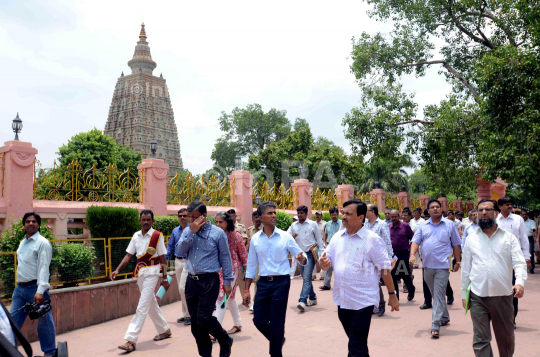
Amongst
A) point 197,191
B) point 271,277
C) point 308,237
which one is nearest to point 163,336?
point 271,277

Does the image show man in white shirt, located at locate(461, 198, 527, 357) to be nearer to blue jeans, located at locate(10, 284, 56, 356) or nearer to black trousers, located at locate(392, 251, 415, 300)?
black trousers, located at locate(392, 251, 415, 300)

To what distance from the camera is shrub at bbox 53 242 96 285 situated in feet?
24.5

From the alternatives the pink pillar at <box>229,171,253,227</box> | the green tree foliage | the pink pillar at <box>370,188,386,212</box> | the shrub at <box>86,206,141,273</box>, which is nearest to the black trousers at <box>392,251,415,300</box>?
the shrub at <box>86,206,141,273</box>

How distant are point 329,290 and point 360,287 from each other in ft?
20.2

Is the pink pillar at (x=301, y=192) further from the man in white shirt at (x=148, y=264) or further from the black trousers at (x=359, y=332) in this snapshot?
the black trousers at (x=359, y=332)

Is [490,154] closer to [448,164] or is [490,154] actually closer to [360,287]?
[448,164]

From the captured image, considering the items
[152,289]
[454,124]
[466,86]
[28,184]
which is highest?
[466,86]

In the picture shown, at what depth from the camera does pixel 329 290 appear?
378 inches

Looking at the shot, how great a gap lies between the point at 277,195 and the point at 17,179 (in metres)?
11.1

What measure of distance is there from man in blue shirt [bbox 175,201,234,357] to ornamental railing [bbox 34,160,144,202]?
20.3 feet

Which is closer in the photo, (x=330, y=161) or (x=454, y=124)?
(x=454, y=124)

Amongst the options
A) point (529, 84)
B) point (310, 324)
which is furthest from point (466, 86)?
point (310, 324)

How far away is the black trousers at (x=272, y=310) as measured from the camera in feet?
14.1

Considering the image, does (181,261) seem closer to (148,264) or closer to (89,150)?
(148,264)
